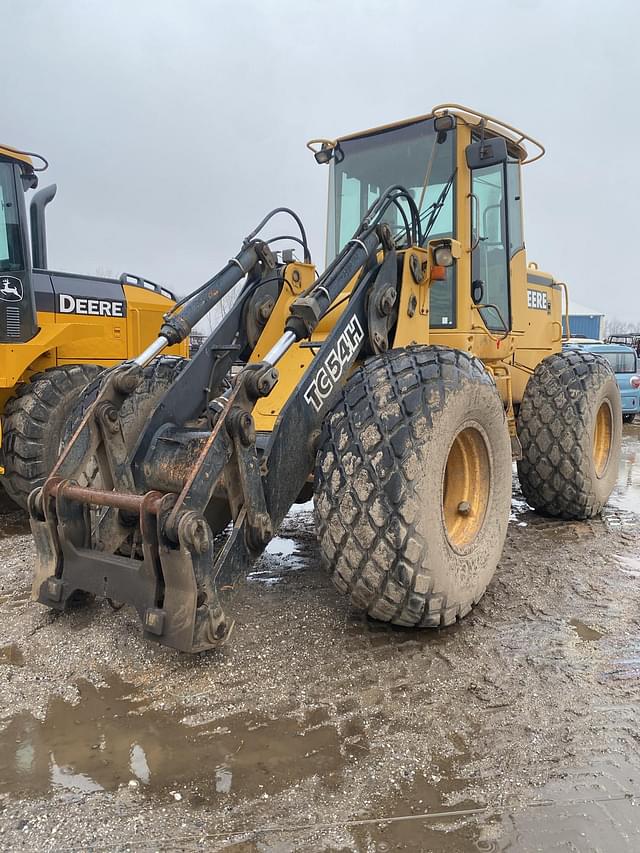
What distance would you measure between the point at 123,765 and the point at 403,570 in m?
1.32

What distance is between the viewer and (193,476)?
275 centimetres

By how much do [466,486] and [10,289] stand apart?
4.14 meters

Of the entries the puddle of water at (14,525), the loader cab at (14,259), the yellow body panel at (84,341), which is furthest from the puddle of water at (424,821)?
the loader cab at (14,259)

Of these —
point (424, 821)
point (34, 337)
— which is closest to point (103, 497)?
point (424, 821)

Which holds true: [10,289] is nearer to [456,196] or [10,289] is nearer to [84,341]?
[84,341]

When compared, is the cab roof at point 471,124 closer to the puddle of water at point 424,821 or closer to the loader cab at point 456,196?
the loader cab at point 456,196

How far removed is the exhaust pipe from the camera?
624cm

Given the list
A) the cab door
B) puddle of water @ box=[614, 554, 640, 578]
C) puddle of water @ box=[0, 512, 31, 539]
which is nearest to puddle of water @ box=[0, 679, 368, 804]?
puddle of water @ box=[614, 554, 640, 578]

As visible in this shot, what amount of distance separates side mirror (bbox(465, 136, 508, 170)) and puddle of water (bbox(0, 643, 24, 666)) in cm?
379

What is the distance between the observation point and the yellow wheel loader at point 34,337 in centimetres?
552

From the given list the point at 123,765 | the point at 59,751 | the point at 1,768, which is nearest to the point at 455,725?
the point at 123,765

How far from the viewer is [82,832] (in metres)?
2.04

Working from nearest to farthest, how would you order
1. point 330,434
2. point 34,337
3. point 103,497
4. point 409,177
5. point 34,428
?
point 103,497 < point 330,434 < point 409,177 < point 34,428 < point 34,337

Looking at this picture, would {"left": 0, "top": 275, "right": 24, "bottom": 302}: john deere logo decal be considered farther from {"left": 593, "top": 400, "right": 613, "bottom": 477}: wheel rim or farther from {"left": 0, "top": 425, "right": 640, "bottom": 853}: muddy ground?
{"left": 593, "top": 400, "right": 613, "bottom": 477}: wheel rim
